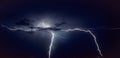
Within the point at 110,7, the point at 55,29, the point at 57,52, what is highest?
the point at 110,7

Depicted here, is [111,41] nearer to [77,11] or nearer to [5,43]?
[77,11]

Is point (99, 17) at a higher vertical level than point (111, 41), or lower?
higher

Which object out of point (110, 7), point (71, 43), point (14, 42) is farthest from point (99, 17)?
point (14, 42)

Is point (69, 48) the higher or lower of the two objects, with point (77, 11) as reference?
lower

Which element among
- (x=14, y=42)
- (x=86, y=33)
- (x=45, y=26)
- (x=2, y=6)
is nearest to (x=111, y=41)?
(x=86, y=33)

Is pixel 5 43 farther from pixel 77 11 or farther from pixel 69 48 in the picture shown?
pixel 77 11

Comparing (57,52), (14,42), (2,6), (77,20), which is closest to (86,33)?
(77,20)

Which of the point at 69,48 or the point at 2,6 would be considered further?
the point at 2,6

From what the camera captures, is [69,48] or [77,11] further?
[77,11]

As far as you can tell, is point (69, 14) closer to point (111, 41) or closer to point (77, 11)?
point (77, 11)
